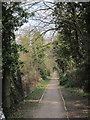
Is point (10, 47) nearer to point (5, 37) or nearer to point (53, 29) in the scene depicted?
point (5, 37)

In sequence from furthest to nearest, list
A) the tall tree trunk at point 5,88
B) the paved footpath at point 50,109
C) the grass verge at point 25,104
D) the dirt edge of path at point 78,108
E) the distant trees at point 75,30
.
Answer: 1. the tall tree trunk at point 5,88
2. the grass verge at point 25,104
3. the paved footpath at point 50,109
4. the dirt edge of path at point 78,108
5. the distant trees at point 75,30

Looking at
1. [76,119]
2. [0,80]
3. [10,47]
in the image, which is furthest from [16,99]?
[76,119]

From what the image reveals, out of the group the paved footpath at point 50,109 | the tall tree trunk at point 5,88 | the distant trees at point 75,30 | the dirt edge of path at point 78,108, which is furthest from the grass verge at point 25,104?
the distant trees at point 75,30

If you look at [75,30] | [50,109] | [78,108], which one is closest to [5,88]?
[50,109]

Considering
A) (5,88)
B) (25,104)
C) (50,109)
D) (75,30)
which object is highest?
(75,30)

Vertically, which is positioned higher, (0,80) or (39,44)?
(39,44)

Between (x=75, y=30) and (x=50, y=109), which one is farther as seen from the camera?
(x=75, y=30)

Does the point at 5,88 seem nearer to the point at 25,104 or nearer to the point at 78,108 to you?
the point at 25,104

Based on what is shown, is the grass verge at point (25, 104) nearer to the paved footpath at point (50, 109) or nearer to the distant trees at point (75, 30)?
the paved footpath at point (50, 109)

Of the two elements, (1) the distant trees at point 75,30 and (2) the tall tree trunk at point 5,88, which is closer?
(1) the distant trees at point 75,30

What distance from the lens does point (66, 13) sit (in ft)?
45.5

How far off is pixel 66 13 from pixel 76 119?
7.11 meters

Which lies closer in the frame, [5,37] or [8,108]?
[5,37]

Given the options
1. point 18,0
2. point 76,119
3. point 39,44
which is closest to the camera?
point 76,119
